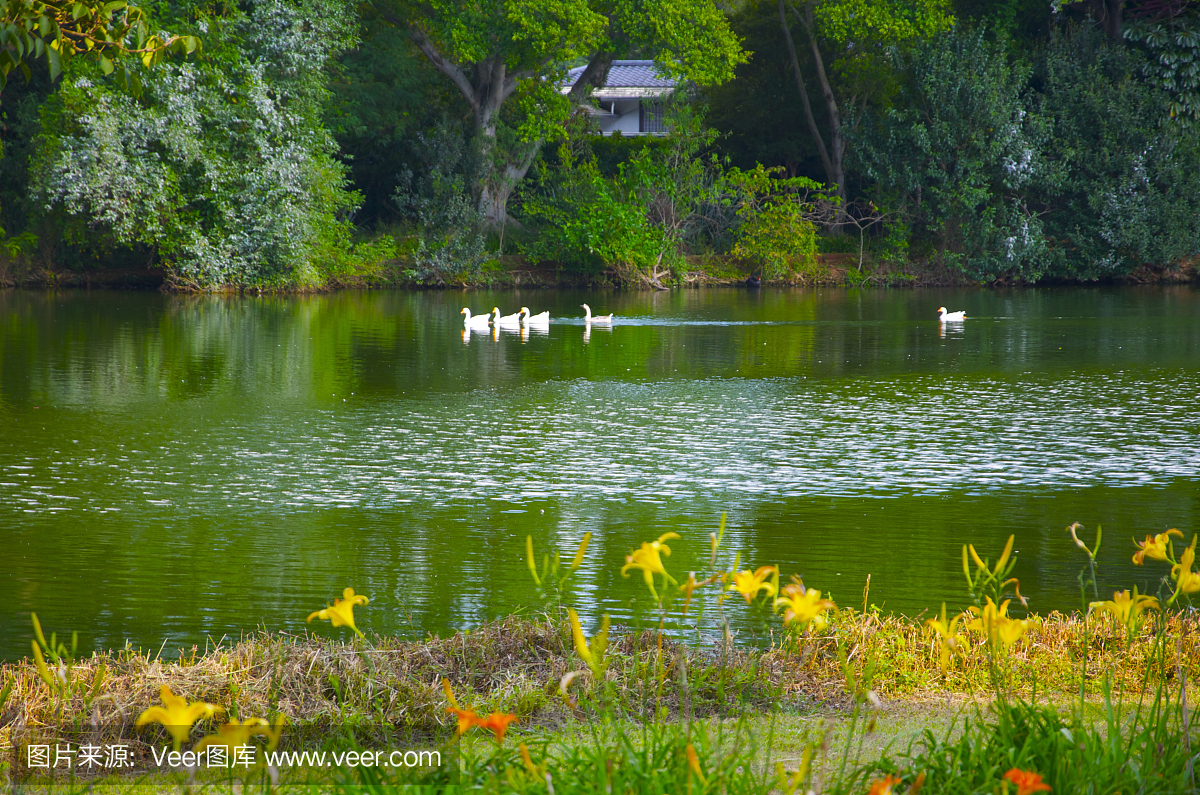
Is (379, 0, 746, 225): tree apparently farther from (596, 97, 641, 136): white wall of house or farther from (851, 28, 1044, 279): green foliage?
(596, 97, 641, 136): white wall of house

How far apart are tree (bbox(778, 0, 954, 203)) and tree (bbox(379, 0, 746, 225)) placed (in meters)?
3.38

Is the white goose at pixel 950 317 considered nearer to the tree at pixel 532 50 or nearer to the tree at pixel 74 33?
the tree at pixel 532 50

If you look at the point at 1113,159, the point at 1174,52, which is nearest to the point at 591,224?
the point at 1113,159

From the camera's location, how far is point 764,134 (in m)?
43.5

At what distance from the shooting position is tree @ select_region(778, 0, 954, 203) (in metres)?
36.0

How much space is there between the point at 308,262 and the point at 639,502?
25.1 m

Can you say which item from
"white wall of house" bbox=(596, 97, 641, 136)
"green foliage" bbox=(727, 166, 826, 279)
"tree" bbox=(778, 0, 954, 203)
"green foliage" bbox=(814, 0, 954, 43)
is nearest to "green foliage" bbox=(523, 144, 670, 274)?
"green foliage" bbox=(727, 166, 826, 279)

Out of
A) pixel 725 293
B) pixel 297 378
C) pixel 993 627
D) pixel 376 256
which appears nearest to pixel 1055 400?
pixel 297 378

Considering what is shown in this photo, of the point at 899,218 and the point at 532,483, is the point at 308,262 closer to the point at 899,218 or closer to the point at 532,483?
the point at 899,218

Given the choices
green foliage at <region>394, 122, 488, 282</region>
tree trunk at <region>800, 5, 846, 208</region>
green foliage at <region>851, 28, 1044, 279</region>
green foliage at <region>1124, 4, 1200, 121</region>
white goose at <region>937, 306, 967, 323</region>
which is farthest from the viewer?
tree trunk at <region>800, 5, 846, 208</region>

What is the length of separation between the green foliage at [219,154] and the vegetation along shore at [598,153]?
0.25 ft

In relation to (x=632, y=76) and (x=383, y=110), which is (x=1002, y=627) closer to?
(x=383, y=110)

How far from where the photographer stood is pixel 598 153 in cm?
4066

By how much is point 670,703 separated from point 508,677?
0.54 metres
